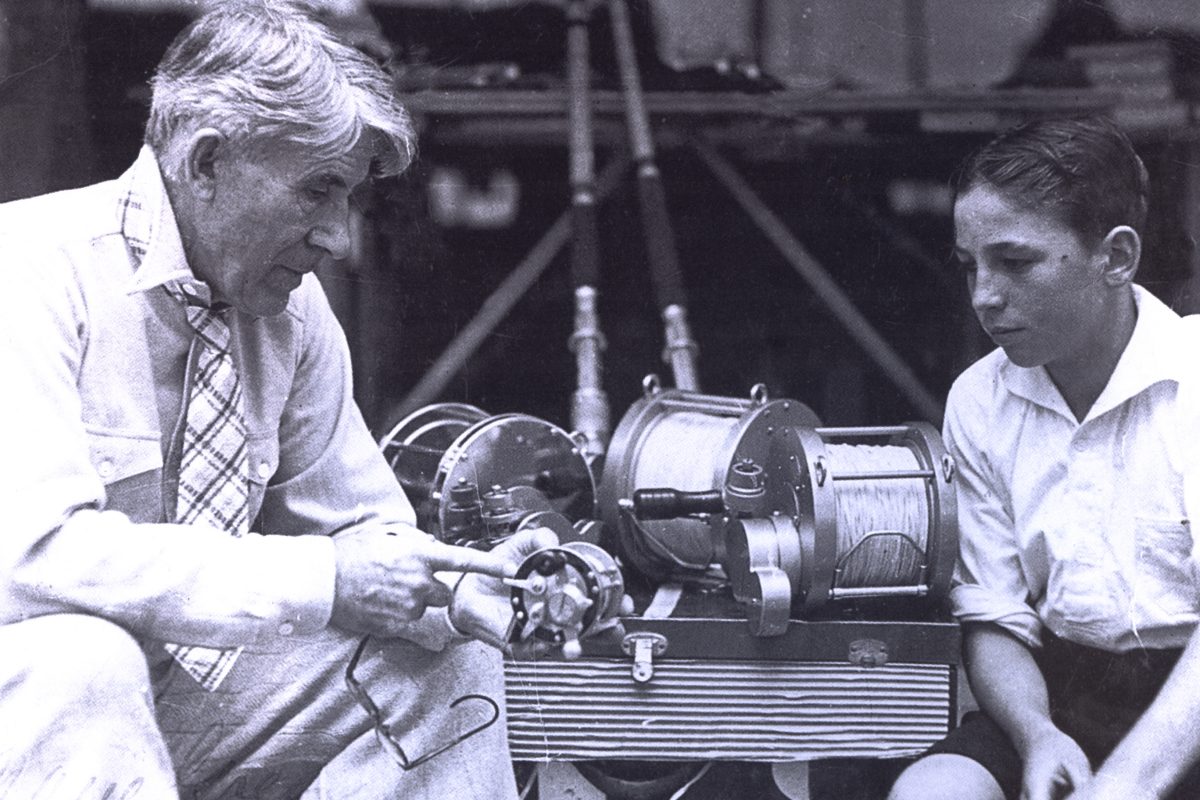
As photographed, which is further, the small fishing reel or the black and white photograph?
the small fishing reel

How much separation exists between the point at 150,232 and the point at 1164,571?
1768 mm

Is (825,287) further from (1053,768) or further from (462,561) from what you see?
(462,561)

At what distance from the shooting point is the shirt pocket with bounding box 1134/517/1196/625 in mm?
2369

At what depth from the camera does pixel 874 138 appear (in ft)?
12.9

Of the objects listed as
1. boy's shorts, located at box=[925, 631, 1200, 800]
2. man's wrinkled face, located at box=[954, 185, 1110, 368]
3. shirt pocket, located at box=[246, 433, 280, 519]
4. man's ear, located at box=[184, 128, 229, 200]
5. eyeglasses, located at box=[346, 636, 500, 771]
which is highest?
man's ear, located at box=[184, 128, 229, 200]

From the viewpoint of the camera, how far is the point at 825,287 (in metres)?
3.99

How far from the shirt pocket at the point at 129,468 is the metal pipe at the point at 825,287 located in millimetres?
1976

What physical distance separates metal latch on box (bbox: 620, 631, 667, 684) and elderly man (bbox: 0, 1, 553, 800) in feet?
1.08

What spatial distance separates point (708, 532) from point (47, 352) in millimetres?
1349

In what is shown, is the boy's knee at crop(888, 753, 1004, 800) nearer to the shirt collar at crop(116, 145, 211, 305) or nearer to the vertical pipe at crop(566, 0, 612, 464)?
the vertical pipe at crop(566, 0, 612, 464)

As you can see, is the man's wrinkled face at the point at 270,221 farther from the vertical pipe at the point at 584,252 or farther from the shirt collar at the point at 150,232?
the vertical pipe at the point at 584,252

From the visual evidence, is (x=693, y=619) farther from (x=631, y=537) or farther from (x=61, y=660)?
(x=61, y=660)

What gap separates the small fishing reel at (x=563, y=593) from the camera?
7.25 ft

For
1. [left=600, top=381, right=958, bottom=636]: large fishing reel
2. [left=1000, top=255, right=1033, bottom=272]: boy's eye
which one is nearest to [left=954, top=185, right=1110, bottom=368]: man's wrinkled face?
[left=1000, top=255, right=1033, bottom=272]: boy's eye
